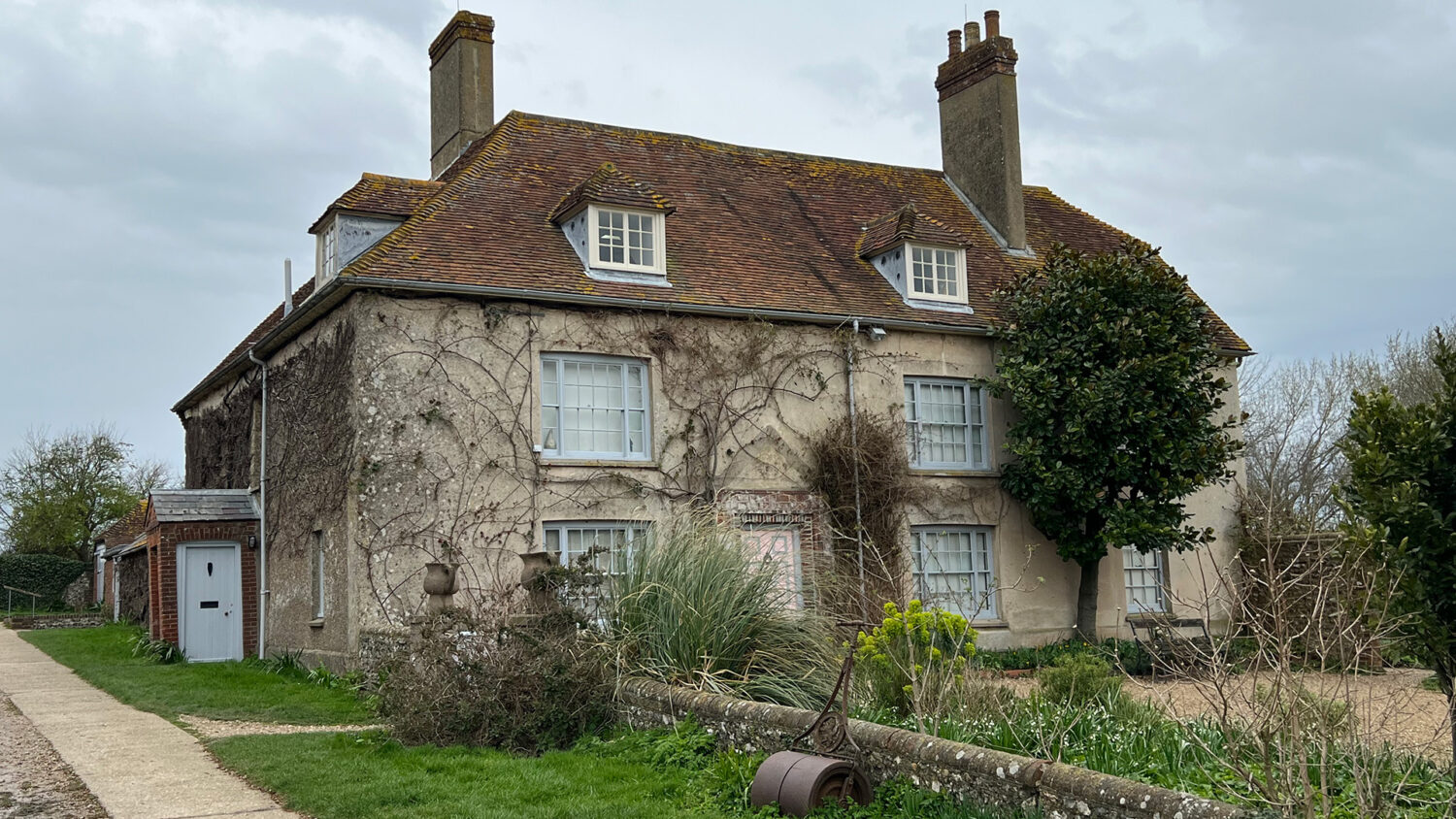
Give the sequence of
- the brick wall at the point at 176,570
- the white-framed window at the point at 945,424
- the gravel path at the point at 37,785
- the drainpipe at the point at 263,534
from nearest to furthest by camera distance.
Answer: the gravel path at the point at 37,785
the white-framed window at the point at 945,424
the brick wall at the point at 176,570
the drainpipe at the point at 263,534

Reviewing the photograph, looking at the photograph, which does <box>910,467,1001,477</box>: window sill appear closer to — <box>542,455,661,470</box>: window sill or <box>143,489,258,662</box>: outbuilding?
<box>542,455,661,470</box>: window sill

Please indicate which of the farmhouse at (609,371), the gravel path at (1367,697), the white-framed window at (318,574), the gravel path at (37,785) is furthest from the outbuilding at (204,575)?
the gravel path at (1367,697)

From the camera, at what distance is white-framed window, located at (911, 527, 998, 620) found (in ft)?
59.7

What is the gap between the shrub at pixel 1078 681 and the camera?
372 inches

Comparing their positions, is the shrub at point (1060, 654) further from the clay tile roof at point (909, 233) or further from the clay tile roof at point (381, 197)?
the clay tile roof at point (381, 197)

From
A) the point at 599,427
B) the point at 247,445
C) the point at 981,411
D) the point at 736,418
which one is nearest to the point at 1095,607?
the point at 981,411

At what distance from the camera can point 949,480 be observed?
18469 millimetres

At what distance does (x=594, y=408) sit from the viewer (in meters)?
16.4

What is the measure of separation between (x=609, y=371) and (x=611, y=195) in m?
2.47

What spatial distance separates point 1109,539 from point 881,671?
872 cm

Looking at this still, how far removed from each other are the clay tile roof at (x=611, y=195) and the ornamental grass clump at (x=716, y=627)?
7.24 metres

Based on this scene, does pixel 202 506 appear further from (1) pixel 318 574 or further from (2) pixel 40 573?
(2) pixel 40 573

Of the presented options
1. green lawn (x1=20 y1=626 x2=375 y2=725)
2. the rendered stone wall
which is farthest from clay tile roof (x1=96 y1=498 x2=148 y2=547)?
the rendered stone wall

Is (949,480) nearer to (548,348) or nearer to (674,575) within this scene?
(548,348)
